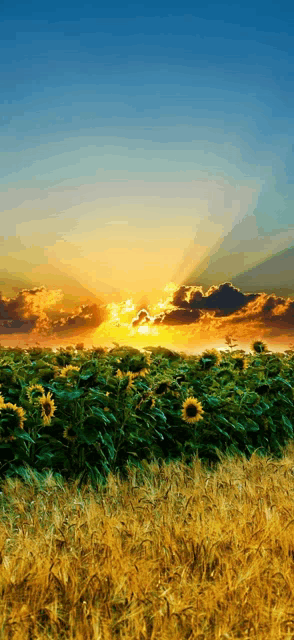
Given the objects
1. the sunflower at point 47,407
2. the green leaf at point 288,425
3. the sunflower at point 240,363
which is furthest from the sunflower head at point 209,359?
the sunflower at point 47,407

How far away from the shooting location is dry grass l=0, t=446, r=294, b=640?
115 inches

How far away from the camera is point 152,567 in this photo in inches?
132

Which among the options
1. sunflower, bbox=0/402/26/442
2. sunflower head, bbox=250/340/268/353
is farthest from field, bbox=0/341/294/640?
sunflower head, bbox=250/340/268/353

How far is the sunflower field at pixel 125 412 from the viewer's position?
551 cm

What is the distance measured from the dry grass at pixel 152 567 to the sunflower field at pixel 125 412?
90cm

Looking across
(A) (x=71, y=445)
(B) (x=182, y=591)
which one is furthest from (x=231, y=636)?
(A) (x=71, y=445)

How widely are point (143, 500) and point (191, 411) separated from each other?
2050mm

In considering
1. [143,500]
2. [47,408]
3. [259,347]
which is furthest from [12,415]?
[259,347]

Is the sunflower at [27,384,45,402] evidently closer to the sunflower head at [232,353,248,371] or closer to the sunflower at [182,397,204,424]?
the sunflower at [182,397,204,424]

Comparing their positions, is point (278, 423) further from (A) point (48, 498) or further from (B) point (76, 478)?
(A) point (48, 498)

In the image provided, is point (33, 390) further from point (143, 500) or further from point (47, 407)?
point (143, 500)

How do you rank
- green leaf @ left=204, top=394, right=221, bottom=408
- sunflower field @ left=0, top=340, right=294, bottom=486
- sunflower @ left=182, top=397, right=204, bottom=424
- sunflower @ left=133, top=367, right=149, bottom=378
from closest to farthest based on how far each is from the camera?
sunflower field @ left=0, top=340, right=294, bottom=486 → sunflower @ left=133, top=367, right=149, bottom=378 → sunflower @ left=182, top=397, right=204, bottom=424 → green leaf @ left=204, top=394, right=221, bottom=408

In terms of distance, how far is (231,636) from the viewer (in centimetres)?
288

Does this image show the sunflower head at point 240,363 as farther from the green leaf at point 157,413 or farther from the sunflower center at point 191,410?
the green leaf at point 157,413
